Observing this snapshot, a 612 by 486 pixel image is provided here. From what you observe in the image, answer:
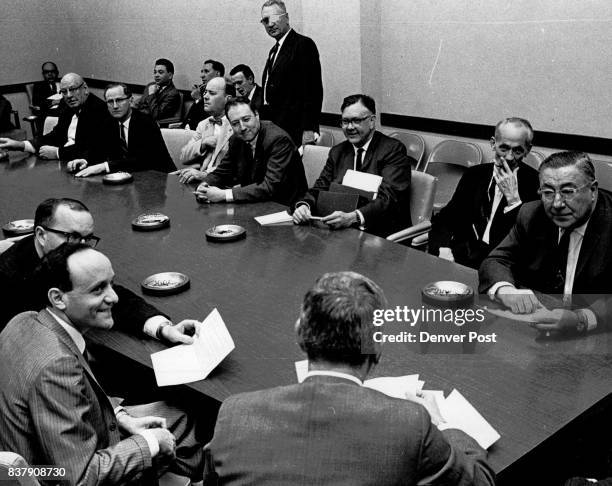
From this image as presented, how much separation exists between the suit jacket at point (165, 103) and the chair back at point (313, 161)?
392 centimetres

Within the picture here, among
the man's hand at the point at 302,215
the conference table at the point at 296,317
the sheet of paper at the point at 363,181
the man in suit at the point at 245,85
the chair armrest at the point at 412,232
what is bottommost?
the chair armrest at the point at 412,232

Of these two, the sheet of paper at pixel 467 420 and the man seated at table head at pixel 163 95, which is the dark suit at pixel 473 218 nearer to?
the sheet of paper at pixel 467 420

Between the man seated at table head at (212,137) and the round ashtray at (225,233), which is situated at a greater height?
the man seated at table head at (212,137)

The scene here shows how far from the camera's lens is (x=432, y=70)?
5578 mm

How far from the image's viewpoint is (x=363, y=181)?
355cm

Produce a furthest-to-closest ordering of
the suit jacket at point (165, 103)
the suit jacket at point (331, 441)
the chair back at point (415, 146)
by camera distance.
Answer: the suit jacket at point (165, 103)
the chair back at point (415, 146)
the suit jacket at point (331, 441)

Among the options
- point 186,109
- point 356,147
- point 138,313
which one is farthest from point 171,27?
point 138,313

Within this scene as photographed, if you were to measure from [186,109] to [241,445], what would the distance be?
289 inches

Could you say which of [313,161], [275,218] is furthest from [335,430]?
[313,161]

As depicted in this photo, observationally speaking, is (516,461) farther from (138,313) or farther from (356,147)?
(356,147)

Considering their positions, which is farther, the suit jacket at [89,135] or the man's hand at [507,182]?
the suit jacket at [89,135]

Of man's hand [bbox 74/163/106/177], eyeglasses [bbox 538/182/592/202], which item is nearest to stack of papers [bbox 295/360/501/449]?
eyeglasses [bbox 538/182/592/202]

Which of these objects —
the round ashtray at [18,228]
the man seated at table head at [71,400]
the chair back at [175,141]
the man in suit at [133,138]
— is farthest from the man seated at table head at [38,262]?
the chair back at [175,141]

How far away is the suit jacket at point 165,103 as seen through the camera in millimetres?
7922
